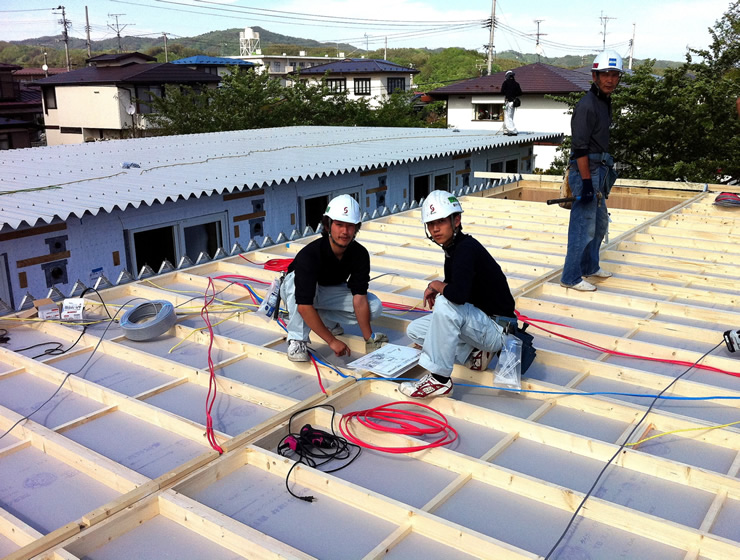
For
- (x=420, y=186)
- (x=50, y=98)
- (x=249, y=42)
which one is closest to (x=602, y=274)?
(x=420, y=186)

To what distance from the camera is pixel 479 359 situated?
435 cm

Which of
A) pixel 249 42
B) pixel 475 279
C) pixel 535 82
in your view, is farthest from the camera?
pixel 249 42

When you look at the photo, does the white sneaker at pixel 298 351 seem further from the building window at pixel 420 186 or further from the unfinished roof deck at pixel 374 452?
the building window at pixel 420 186

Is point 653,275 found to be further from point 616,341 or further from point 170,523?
point 170,523

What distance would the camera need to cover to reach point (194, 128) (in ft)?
86.7

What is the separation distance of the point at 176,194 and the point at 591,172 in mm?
6153

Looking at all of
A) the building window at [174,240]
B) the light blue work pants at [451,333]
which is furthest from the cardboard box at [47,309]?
the building window at [174,240]

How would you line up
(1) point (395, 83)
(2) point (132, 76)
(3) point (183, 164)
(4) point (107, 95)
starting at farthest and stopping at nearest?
(1) point (395, 83)
(4) point (107, 95)
(2) point (132, 76)
(3) point (183, 164)

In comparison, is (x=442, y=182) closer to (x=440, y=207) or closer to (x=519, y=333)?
(x=519, y=333)

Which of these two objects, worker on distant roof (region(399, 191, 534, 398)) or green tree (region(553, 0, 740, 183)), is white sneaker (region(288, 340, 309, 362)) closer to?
worker on distant roof (region(399, 191, 534, 398))

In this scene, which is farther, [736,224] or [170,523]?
[736,224]

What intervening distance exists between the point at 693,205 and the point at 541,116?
79.2 feet

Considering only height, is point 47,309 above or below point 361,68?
below

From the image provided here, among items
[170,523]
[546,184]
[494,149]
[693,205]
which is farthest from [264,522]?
[494,149]
